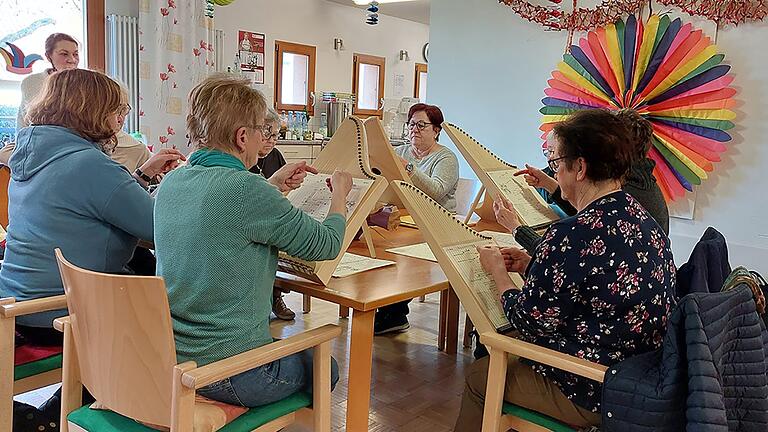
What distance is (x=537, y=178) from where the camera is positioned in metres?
2.68

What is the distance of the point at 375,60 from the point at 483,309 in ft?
23.3

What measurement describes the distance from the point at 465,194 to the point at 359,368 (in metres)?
1.89

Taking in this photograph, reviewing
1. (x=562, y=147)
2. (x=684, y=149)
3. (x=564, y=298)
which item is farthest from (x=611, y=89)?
(x=564, y=298)

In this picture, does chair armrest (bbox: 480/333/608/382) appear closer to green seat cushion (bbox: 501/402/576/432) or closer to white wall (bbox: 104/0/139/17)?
green seat cushion (bbox: 501/402/576/432)

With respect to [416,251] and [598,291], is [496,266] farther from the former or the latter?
[416,251]

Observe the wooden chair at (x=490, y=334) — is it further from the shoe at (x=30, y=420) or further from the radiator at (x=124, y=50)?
the radiator at (x=124, y=50)

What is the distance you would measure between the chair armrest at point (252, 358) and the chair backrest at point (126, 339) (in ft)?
0.22

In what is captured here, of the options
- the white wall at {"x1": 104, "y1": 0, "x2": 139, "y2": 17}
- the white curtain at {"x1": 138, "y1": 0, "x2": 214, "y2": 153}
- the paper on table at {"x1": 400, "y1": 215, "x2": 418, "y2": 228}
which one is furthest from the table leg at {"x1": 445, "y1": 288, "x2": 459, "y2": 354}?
the white wall at {"x1": 104, "y1": 0, "x2": 139, "y2": 17}

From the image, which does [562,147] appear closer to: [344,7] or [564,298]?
[564,298]

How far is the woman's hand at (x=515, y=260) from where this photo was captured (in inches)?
74.6

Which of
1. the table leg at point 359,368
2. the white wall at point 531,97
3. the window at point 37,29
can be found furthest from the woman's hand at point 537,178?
the window at point 37,29

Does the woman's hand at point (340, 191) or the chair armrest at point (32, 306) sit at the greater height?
the woman's hand at point (340, 191)

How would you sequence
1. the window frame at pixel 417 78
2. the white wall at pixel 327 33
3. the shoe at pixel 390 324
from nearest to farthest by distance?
the shoe at pixel 390 324 → the white wall at pixel 327 33 → the window frame at pixel 417 78

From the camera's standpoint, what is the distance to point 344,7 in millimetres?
7797
